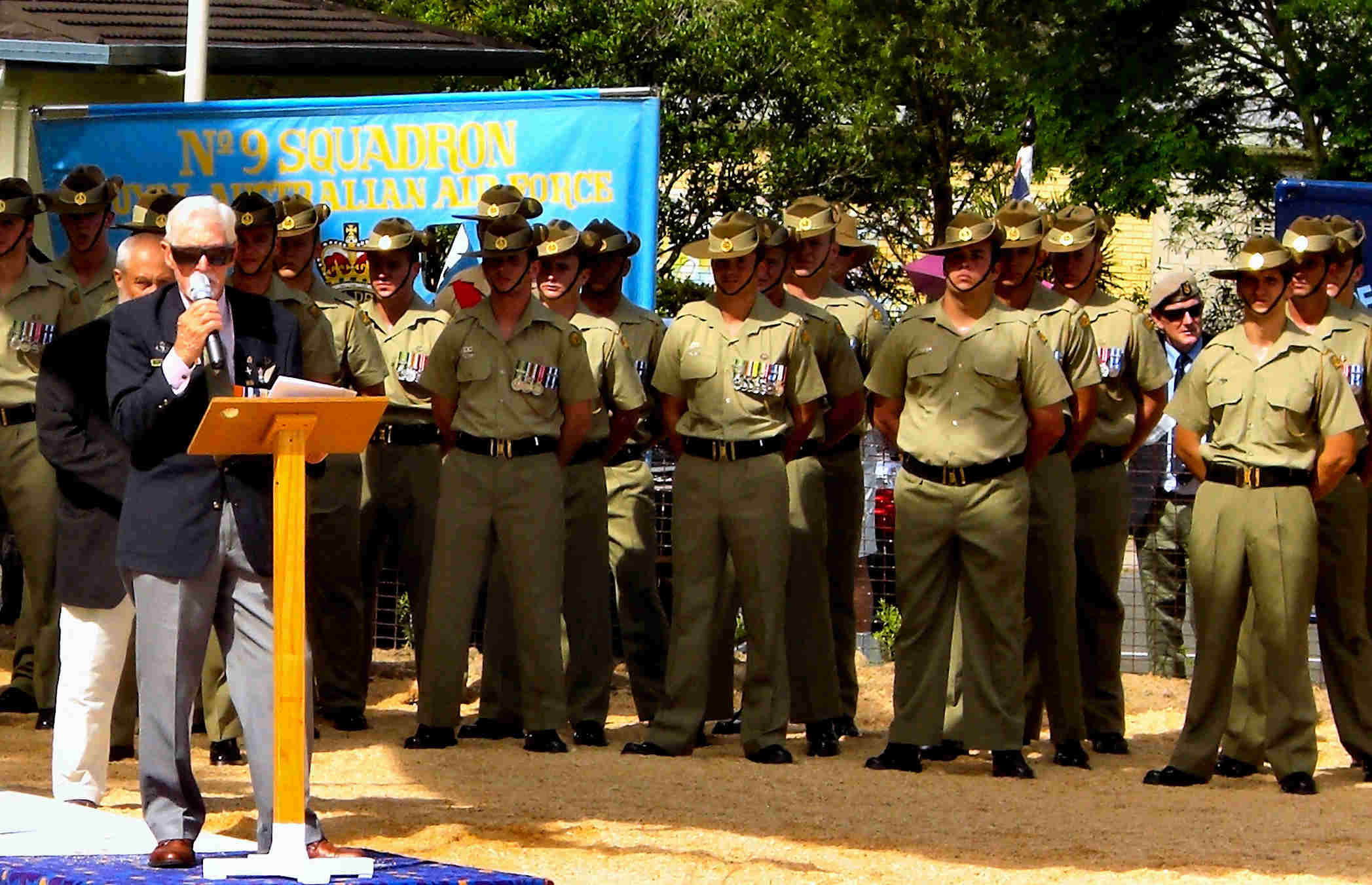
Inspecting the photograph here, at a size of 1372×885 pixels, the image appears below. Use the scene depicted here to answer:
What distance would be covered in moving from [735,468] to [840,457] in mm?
888

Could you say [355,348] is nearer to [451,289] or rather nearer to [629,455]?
[629,455]

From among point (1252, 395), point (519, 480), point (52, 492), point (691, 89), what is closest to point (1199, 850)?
point (1252, 395)

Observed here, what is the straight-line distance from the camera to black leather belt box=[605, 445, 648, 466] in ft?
36.1

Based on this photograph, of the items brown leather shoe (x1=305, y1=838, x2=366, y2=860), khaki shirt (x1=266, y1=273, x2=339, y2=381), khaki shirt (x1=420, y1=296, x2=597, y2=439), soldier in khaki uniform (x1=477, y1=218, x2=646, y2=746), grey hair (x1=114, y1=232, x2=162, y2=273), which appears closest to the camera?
brown leather shoe (x1=305, y1=838, x2=366, y2=860)

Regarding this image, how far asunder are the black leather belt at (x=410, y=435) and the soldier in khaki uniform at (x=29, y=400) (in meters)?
1.40

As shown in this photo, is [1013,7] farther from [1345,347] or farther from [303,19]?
[1345,347]

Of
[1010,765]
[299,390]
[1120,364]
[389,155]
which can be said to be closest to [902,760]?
[1010,765]

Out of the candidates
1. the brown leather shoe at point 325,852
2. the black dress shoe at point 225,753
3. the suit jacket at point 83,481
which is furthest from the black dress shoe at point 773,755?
the brown leather shoe at point 325,852

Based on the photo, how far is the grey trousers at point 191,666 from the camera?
6711 millimetres

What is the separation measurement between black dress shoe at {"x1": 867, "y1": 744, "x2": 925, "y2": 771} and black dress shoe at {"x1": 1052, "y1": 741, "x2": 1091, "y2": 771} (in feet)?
2.16

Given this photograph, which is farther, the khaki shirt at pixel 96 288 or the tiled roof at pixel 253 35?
the tiled roof at pixel 253 35

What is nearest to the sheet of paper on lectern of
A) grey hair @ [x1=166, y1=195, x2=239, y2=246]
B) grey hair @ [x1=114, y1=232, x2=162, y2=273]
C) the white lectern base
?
grey hair @ [x1=166, y1=195, x2=239, y2=246]

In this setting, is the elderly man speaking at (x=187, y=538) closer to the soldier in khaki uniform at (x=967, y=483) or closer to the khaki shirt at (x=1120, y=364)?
the soldier in khaki uniform at (x=967, y=483)

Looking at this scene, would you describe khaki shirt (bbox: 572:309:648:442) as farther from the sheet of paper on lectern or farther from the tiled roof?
the tiled roof
